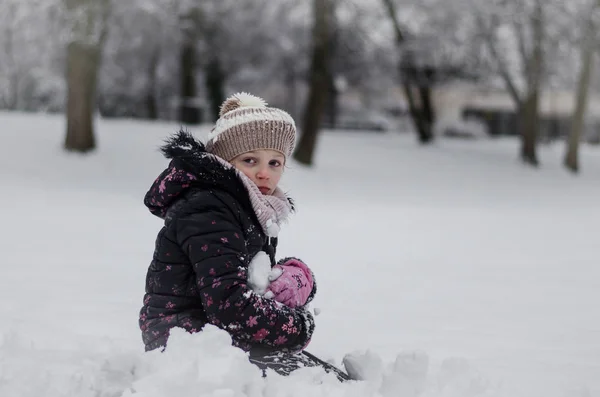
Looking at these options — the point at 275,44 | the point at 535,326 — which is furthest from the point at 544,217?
the point at 275,44

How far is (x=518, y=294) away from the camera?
6.52 meters

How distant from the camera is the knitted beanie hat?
293 centimetres

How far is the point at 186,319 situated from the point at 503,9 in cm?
1853

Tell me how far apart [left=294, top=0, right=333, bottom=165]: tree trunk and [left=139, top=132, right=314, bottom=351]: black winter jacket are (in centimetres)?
1525

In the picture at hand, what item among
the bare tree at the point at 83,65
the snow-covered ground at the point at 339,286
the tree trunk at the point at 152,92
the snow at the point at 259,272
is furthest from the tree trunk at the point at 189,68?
the snow at the point at 259,272

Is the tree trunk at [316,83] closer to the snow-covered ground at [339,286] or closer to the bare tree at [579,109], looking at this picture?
the snow-covered ground at [339,286]

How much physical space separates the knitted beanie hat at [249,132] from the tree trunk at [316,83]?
49.3 feet

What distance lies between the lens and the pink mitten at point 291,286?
2.86 metres

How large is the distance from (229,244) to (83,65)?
14.1 metres

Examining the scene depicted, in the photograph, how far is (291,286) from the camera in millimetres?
2879

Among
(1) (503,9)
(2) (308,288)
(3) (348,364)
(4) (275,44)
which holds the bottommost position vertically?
(4) (275,44)

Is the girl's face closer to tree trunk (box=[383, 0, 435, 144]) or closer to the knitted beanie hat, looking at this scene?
the knitted beanie hat

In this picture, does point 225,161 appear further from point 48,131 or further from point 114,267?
point 48,131

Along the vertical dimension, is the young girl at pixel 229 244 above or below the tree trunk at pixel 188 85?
above
